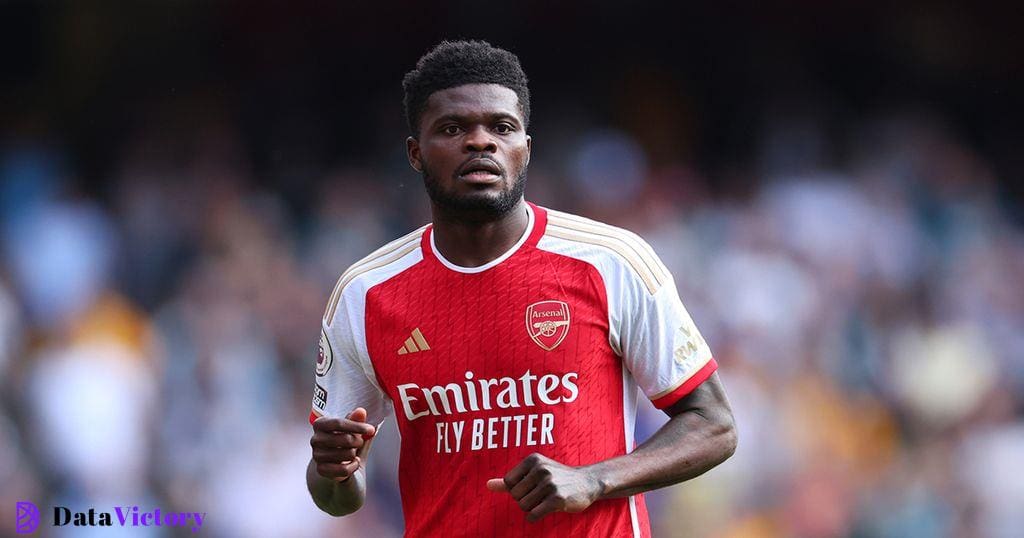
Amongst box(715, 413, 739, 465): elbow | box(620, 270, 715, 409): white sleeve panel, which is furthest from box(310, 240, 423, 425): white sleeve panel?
box(715, 413, 739, 465): elbow

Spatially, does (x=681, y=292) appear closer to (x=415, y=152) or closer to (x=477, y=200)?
(x=415, y=152)

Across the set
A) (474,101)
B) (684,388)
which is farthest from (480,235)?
(684,388)

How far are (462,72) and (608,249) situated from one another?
700 mm

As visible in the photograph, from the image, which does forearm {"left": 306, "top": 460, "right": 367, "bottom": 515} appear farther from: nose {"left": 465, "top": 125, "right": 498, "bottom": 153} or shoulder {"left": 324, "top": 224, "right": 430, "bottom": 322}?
nose {"left": 465, "top": 125, "right": 498, "bottom": 153}

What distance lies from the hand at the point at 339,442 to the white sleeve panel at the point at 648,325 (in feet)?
2.57

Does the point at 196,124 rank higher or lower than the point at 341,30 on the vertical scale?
lower

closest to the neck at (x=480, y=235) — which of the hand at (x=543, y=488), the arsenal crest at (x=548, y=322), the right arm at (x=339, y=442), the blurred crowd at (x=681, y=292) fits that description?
the arsenal crest at (x=548, y=322)

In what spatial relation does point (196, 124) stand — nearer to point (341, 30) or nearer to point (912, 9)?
point (341, 30)

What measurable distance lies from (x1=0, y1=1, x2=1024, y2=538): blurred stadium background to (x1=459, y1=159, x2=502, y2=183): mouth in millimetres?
4570

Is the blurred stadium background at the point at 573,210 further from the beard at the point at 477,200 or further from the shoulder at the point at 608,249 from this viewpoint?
the beard at the point at 477,200

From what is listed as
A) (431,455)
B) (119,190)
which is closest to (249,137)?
(119,190)

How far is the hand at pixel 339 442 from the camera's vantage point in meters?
3.80

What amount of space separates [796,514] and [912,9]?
4.96 metres

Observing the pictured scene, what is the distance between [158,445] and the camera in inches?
337
